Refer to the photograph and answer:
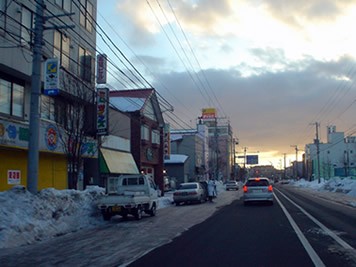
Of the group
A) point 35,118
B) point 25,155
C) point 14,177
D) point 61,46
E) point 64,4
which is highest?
point 64,4

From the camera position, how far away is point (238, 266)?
9000 millimetres

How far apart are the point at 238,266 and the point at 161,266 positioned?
61.2 inches

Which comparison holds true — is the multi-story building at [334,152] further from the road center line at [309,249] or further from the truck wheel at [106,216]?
the road center line at [309,249]

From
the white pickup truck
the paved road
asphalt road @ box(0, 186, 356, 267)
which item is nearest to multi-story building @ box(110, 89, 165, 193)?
the white pickup truck

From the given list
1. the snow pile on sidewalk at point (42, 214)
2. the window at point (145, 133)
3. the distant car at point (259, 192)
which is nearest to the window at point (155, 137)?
the window at point (145, 133)

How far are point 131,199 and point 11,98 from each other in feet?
26.9

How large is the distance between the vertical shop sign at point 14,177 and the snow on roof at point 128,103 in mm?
19775

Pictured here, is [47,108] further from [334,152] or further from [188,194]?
[334,152]

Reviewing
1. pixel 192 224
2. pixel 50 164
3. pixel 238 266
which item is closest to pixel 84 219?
pixel 192 224

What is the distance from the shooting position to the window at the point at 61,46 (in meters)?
25.2

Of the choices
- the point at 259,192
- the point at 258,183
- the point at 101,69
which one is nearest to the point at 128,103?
the point at 101,69

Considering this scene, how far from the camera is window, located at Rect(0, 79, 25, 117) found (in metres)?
21.8

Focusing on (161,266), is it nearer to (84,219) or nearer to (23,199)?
(23,199)

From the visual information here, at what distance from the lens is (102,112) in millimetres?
28719
